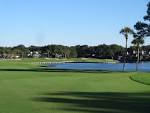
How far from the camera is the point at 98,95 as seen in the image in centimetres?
2145

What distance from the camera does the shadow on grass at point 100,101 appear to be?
641 inches

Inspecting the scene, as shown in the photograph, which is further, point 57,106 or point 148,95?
point 148,95

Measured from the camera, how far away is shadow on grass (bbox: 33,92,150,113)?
16.3m

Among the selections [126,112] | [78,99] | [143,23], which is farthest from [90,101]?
[143,23]

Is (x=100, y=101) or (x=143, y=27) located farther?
(x=143, y=27)

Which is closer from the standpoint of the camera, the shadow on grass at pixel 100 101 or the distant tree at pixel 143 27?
the shadow on grass at pixel 100 101

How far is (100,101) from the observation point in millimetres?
19016

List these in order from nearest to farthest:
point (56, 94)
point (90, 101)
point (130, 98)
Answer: point (90, 101)
point (130, 98)
point (56, 94)

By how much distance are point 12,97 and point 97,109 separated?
532 cm

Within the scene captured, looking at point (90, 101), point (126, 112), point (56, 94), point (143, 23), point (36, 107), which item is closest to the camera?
point (126, 112)

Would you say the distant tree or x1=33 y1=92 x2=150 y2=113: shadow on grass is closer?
x1=33 y1=92 x2=150 y2=113: shadow on grass

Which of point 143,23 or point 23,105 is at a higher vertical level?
point 143,23

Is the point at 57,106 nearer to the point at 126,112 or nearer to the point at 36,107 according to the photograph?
the point at 36,107

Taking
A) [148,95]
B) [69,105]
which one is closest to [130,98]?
[148,95]
